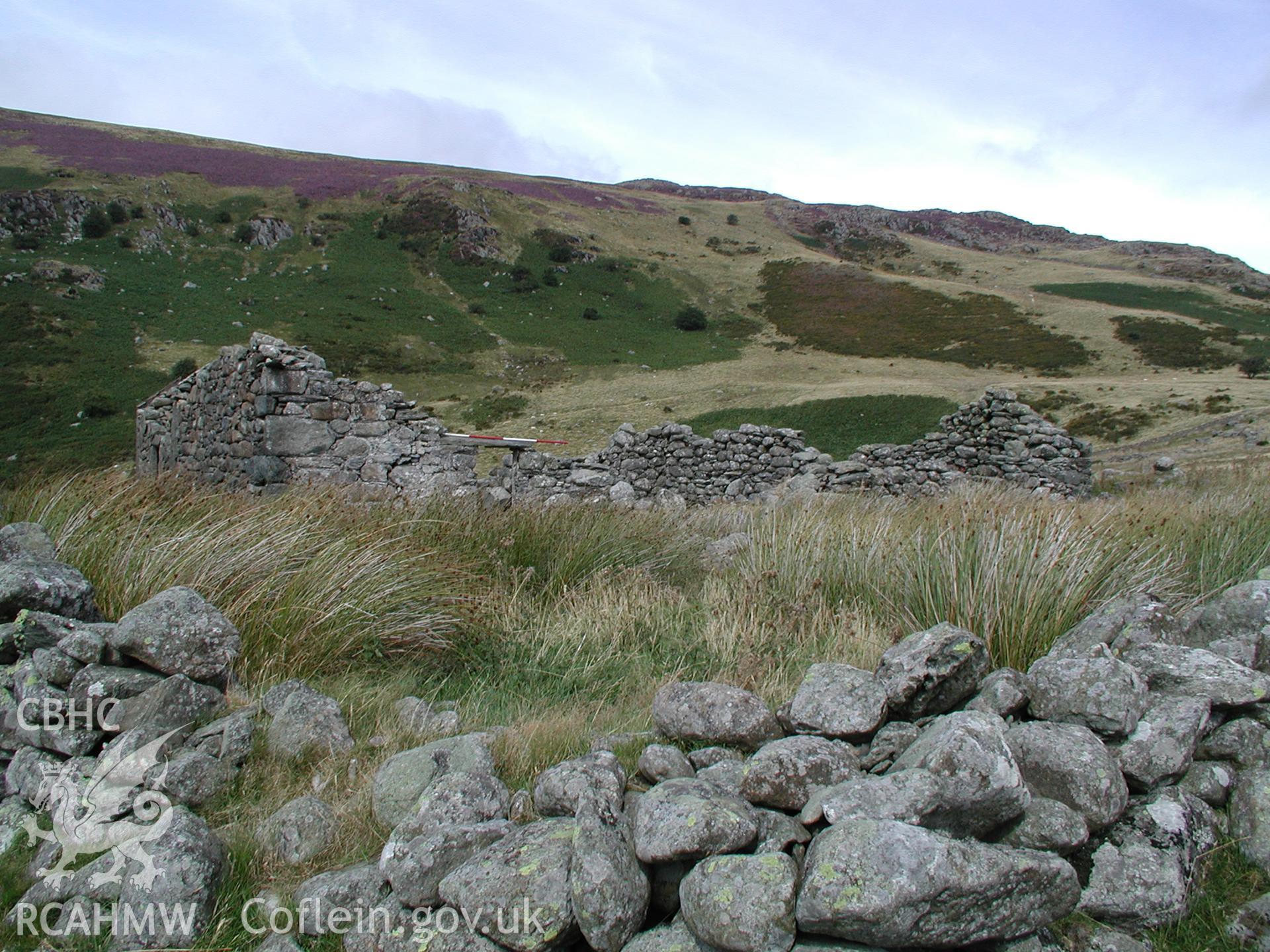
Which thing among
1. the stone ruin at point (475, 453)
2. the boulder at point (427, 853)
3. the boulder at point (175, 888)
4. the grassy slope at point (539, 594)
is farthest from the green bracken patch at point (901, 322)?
the boulder at point (175, 888)

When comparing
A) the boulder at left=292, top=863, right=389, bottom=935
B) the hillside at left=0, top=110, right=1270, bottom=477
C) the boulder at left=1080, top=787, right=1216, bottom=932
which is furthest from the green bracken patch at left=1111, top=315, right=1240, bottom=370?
the boulder at left=292, top=863, right=389, bottom=935

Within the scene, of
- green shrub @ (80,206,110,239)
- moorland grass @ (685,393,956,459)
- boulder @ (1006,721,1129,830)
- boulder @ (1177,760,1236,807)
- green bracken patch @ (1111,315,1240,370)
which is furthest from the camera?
green shrub @ (80,206,110,239)

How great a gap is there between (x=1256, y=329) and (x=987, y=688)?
6495cm

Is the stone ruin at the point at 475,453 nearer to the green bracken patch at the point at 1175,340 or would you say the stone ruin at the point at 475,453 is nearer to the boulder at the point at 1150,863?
the boulder at the point at 1150,863

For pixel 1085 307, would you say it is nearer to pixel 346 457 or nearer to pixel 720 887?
pixel 346 457

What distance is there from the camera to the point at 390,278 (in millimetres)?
56844

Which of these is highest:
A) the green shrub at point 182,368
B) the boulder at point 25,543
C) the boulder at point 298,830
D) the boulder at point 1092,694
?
the boulder at point 1092,694

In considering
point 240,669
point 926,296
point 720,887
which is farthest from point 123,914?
point 926,296

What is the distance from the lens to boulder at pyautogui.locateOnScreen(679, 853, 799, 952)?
2426mm

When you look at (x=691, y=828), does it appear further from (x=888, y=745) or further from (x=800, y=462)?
(x=800, y=462)

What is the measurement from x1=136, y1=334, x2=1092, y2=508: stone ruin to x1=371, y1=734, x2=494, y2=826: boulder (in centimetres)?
534

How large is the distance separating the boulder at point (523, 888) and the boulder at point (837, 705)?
1.14 metres

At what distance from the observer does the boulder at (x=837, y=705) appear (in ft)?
11.2

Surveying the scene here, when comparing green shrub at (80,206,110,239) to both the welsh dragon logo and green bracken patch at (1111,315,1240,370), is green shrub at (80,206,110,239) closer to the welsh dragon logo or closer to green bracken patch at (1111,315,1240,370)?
the welsh dragon logo
